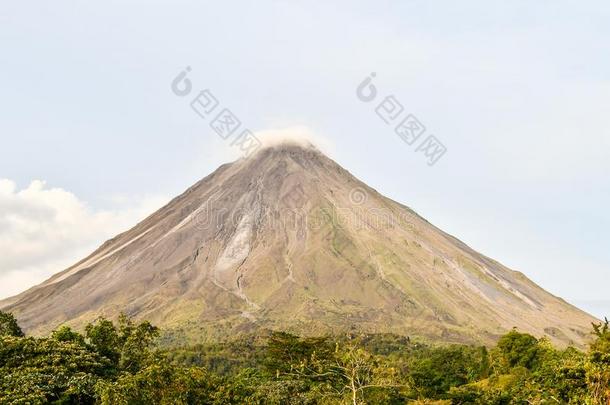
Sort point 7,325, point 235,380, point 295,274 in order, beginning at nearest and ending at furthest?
1. point 235,380
2. point 7,325
3. point 295,274

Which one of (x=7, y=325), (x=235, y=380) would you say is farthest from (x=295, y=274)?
(x=235, y=380)

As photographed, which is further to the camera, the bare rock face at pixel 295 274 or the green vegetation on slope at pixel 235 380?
the bare rock face at pixel 295 274

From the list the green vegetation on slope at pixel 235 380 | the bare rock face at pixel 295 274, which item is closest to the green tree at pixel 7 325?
the green vegetation on slope at pixel 235 380

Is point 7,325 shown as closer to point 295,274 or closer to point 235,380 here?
point 235,380

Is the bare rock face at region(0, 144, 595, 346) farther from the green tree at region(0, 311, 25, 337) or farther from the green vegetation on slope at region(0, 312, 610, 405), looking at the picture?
the green tree at region(0, 311, 25, 337)

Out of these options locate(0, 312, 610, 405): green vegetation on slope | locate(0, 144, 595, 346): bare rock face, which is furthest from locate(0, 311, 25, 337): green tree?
locate(0, 144, 595, 346): bare rock face

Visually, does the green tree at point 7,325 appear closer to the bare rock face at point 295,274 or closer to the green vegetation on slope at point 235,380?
the green vegetation on slope at point 235,380

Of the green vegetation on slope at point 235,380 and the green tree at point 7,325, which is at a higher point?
the green tree at point 7,325

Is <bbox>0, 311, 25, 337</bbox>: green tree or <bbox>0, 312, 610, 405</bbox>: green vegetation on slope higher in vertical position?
<bbox>0, 311, 25, 337</bbox>: green tree

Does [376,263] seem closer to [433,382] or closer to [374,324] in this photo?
[374,324]
